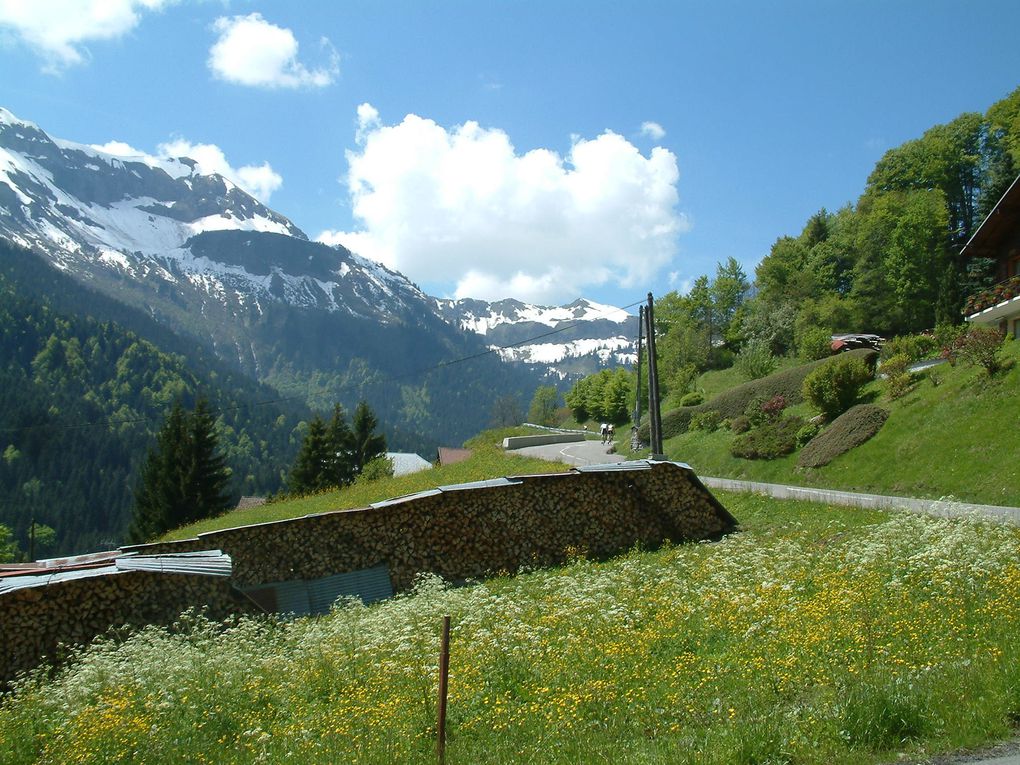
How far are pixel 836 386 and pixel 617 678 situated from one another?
25554 millimetres

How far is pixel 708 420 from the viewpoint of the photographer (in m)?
39.6

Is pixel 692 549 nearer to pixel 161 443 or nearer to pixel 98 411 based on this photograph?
pixel 161 443

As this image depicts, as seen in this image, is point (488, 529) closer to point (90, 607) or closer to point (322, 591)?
point (322, 591)

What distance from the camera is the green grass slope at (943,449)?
19.5m

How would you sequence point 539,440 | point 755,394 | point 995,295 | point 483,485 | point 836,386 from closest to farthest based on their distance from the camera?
point 483,485 < point 836,386 < point 995,295 < point 755,394 < point 539,440

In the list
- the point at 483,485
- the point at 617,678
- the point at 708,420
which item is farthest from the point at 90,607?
the point at 708,420

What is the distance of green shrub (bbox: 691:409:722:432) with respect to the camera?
39375mm

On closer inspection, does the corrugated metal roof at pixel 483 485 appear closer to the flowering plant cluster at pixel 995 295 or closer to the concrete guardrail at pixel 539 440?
the flowering plant cluster at pixel 995 295

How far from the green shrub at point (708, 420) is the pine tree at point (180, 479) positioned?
125ft

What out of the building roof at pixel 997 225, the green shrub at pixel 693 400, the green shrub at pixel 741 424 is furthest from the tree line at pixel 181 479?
the building roof at pixel 997 225

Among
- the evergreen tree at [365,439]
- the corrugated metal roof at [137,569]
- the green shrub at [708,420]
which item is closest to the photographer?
the corrugated metal roof at [137,569]

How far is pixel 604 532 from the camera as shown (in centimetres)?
1952

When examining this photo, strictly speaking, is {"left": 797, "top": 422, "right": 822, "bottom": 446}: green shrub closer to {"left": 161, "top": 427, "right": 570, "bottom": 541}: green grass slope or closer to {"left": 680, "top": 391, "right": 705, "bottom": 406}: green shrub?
{"left": 161, "top": 427, "right": 570, "bottom": 541}: green grass slope

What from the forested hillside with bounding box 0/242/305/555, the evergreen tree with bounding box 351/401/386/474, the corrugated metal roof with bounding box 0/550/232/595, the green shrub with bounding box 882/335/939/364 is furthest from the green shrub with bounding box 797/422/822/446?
the forested hillside with bounding box 0/242/305/555
